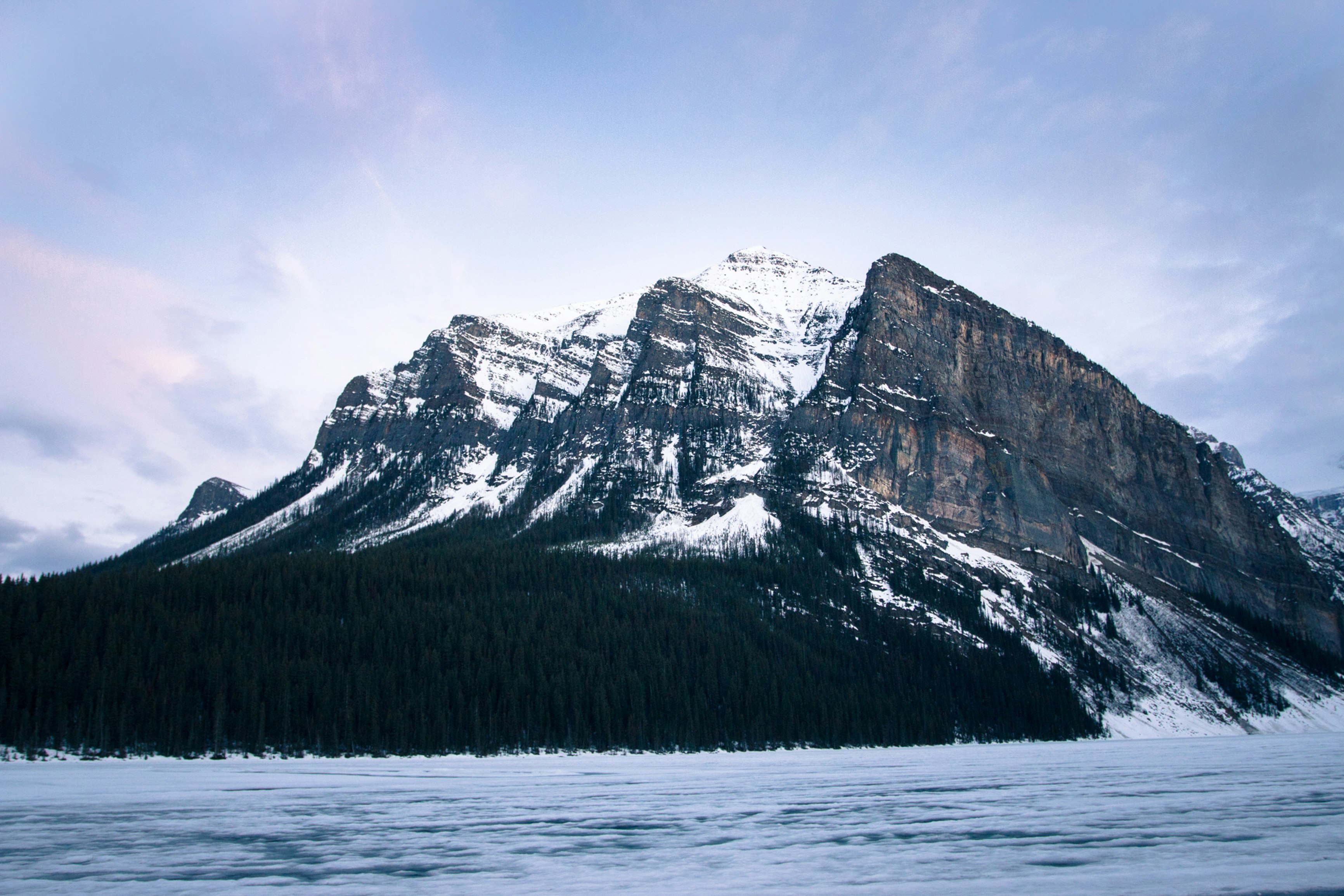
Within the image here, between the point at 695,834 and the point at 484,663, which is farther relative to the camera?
the point at 484,663

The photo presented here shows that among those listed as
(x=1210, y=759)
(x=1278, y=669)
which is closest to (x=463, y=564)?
(x=1210, y=759)

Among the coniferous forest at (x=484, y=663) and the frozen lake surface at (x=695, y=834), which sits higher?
the coniferous forest at (x=484, y=663)

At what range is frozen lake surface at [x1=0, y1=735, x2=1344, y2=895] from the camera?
1514cm

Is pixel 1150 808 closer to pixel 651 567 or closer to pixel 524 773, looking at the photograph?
pixel 524 773

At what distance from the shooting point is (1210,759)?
6103 centimetres

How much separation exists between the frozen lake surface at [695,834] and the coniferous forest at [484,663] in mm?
40231

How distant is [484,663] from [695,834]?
3366 inches

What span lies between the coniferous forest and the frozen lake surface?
132ft

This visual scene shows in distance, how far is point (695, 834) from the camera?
891 inches

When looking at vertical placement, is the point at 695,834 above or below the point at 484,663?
below

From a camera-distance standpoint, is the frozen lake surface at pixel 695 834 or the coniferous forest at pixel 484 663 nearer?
the frozen lake surface at pixel 695 834

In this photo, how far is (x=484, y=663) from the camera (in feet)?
340

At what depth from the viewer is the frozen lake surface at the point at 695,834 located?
49.7 ft

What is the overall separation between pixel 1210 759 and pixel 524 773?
156ft
